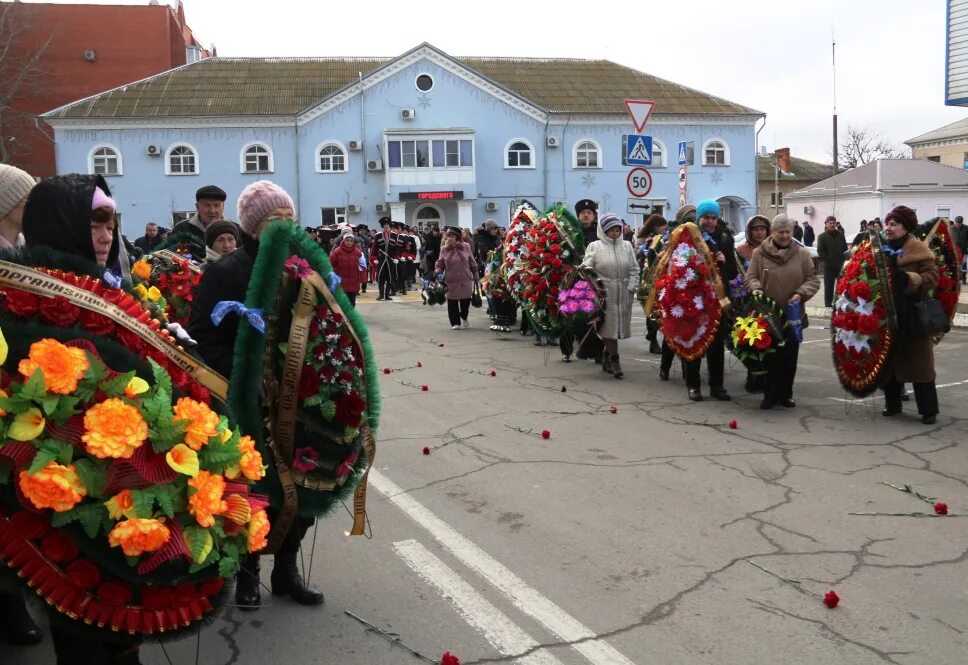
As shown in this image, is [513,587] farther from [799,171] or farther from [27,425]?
[799,171]

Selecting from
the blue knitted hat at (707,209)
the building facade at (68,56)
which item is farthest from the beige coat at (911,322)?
the building facade at (68,56)

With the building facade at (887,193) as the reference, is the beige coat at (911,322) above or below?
below

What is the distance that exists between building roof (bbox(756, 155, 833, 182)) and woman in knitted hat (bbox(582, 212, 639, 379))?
63970mm

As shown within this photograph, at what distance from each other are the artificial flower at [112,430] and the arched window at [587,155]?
44.9m

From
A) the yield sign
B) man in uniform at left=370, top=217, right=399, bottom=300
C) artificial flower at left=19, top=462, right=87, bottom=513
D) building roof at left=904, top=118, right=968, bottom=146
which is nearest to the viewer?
artificial flower at left=19, top=462, right=87, bottom=513

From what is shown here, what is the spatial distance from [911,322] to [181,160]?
4114 cm

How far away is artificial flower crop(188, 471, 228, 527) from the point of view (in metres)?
2.79

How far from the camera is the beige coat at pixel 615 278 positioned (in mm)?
10977

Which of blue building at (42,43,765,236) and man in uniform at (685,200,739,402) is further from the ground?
blue building at (42,43,765,236)

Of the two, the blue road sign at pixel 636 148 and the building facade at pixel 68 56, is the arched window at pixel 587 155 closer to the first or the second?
the building facade at pixel 68 56

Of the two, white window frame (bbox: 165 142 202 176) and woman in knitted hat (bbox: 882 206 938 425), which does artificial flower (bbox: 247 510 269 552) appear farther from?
white window frame (bbox: 165 142 202 176)

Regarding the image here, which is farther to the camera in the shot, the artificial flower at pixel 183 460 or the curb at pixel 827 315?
the curb at pixel 827 315

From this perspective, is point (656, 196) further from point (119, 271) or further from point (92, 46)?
point (119, 271)

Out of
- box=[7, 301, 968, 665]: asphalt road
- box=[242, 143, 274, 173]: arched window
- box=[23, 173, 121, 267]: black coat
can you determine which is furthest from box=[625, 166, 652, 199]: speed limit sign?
box=[242, 143, 274, 173]: arched window
